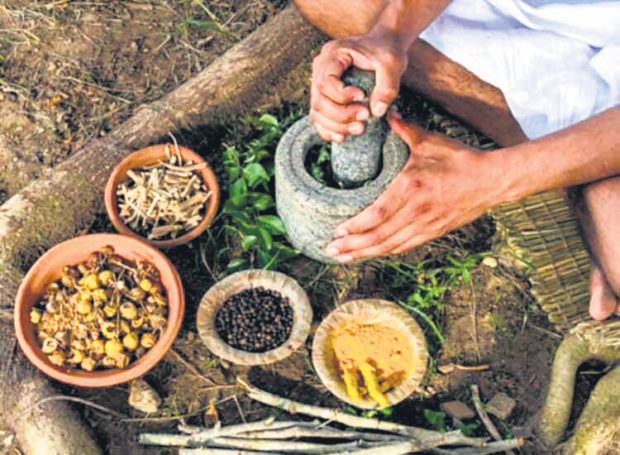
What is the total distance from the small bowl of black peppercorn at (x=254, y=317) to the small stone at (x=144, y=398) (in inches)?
13.2

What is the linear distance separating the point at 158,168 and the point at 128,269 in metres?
0.58

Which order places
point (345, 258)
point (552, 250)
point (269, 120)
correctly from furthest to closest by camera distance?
point (269, 120), point (552, 250), point (345, 258)

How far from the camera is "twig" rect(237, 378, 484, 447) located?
2.99 m

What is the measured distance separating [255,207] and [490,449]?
5.15ft

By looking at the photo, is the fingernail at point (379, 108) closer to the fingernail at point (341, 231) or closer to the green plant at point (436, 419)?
the fingernail at point (341, 231)

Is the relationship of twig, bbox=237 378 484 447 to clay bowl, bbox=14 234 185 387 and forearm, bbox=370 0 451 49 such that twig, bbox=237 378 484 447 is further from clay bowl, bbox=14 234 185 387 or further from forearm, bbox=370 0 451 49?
forearm, bbox=370 0 451 49

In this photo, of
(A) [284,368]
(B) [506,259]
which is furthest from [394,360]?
(B) [506,259]

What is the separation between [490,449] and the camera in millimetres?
2980

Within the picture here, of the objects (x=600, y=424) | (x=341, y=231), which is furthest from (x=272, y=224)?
(x=600, y=424)

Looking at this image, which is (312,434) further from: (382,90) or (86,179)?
(86,179)

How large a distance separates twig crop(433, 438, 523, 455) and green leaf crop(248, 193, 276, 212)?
1.40m

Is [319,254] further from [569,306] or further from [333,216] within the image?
[569,306]

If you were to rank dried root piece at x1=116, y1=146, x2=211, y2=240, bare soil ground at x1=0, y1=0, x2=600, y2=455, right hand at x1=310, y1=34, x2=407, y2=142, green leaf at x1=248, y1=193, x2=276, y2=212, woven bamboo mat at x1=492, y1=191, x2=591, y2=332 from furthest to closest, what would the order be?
green leaf at x1=248, y1=193, x2=276, y2=212
dried root piece at x1=116, y1=146, x2=211, y2=240
woven bamboo mat at x1=492, y1=191, x2=591, y2=332
bare soil ground at x1=0, y1=0, x2=600, y2=455
right hand at x1=310, y1=34, x2=407, y2=142

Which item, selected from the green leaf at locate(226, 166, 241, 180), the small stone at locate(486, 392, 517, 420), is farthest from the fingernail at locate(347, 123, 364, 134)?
the small stone at locate(486, 392, 517, 420)
